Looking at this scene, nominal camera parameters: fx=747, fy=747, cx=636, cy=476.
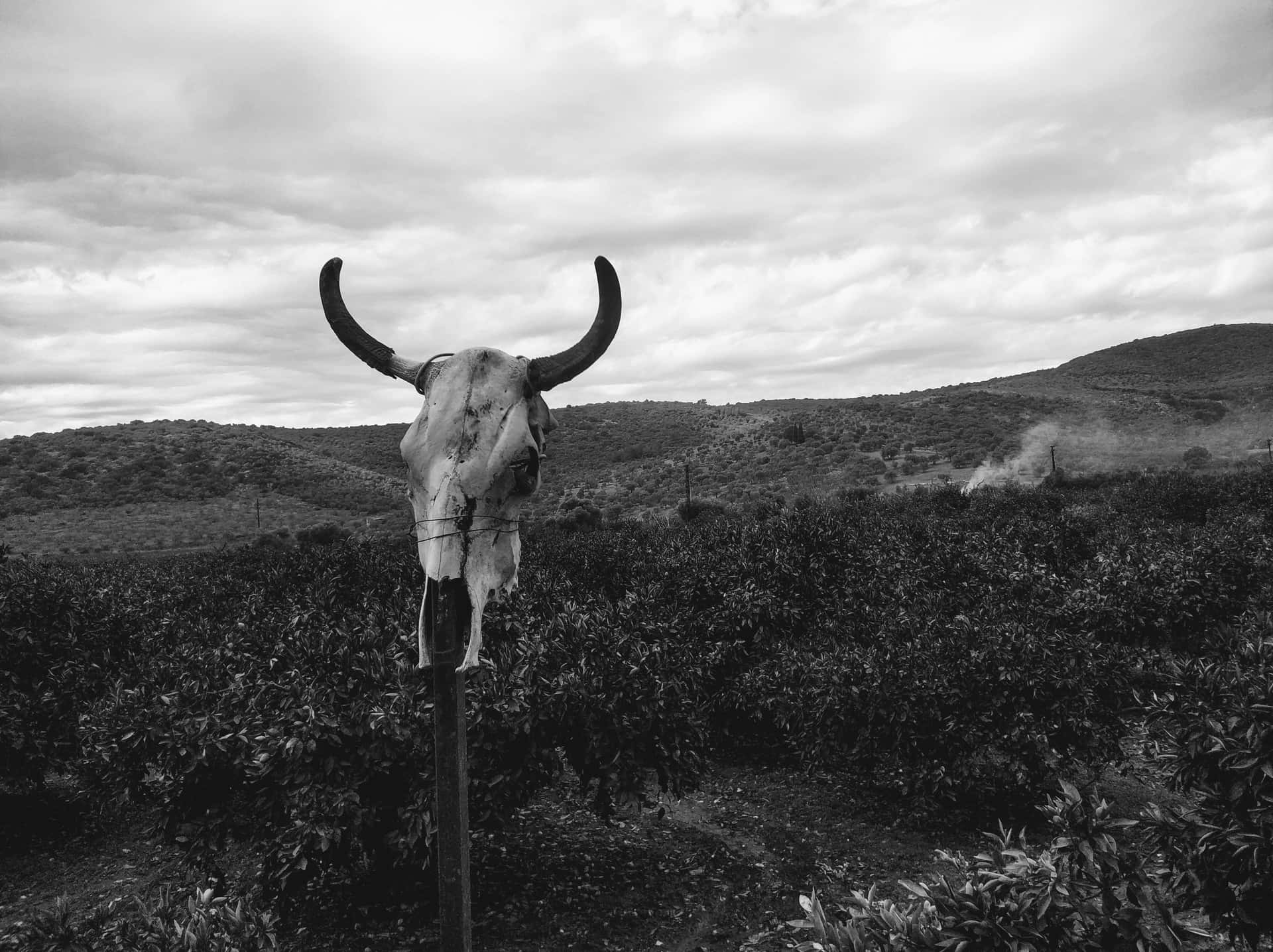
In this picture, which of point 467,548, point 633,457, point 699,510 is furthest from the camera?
point 633,457

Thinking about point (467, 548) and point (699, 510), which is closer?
point (467, 548)

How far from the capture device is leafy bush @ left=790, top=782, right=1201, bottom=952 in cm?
254

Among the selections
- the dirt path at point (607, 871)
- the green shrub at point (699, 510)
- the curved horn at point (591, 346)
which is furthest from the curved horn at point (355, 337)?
the green shrub at point (699, 510)

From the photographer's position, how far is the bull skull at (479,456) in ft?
6.61

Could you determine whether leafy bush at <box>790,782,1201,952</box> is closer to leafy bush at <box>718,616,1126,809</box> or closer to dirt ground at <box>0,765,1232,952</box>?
dirt ground at <box>0,765,1232,952</box>

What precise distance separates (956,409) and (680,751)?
2042 inches

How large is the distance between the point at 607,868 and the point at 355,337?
5.51 meters

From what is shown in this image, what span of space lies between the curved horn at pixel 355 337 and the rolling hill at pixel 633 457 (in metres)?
22.5

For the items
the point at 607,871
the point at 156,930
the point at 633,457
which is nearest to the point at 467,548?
the point at 156,930

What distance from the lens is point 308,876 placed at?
17.4 feet

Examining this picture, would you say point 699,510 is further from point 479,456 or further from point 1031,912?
point 479,456

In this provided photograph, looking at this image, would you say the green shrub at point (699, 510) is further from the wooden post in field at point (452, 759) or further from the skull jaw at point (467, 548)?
the skull jaw at point (467, 548)

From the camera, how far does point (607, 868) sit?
6367mm

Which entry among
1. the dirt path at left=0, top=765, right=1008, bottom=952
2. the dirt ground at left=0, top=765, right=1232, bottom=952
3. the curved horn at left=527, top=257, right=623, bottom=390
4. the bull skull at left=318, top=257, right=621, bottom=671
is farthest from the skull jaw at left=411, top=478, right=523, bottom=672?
the dirt ground at left=0, top=765, right=1232, bottom=952
